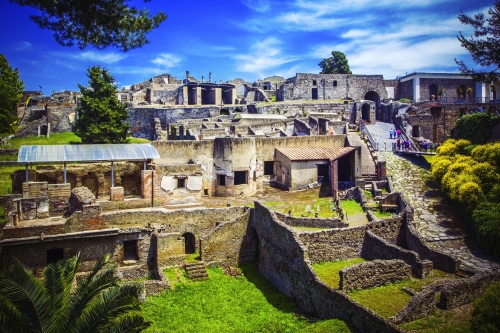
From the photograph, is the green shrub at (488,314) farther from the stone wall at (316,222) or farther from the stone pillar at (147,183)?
the stone pillar at (147,183)

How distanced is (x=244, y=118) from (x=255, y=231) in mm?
17840

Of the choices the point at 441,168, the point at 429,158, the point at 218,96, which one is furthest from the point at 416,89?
the point at 441,168

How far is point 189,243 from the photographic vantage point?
2353 centimetres

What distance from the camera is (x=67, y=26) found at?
42.4ft

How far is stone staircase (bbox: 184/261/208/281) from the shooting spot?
67.4ft

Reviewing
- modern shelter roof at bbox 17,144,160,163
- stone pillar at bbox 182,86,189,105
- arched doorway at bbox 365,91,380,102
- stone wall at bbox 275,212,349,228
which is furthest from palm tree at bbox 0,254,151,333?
arched doorway at bbox 365,91,380,102

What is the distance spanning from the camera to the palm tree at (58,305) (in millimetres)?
9633

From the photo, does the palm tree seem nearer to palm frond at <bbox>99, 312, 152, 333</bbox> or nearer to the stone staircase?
palm frond at <bbox>99, 312, 152, 333</bbox>

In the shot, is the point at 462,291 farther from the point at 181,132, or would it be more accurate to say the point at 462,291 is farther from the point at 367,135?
the point at 181,132

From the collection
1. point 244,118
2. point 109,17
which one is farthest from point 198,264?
point 244,118

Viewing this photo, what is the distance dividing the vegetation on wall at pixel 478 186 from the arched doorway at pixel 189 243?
13.1 meters

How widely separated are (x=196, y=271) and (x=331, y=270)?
21.3 ft

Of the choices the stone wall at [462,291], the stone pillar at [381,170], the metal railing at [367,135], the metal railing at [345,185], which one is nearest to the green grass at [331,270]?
the stone wall at [462,291]

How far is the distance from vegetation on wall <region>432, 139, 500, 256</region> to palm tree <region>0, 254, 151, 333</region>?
14.6 meters
